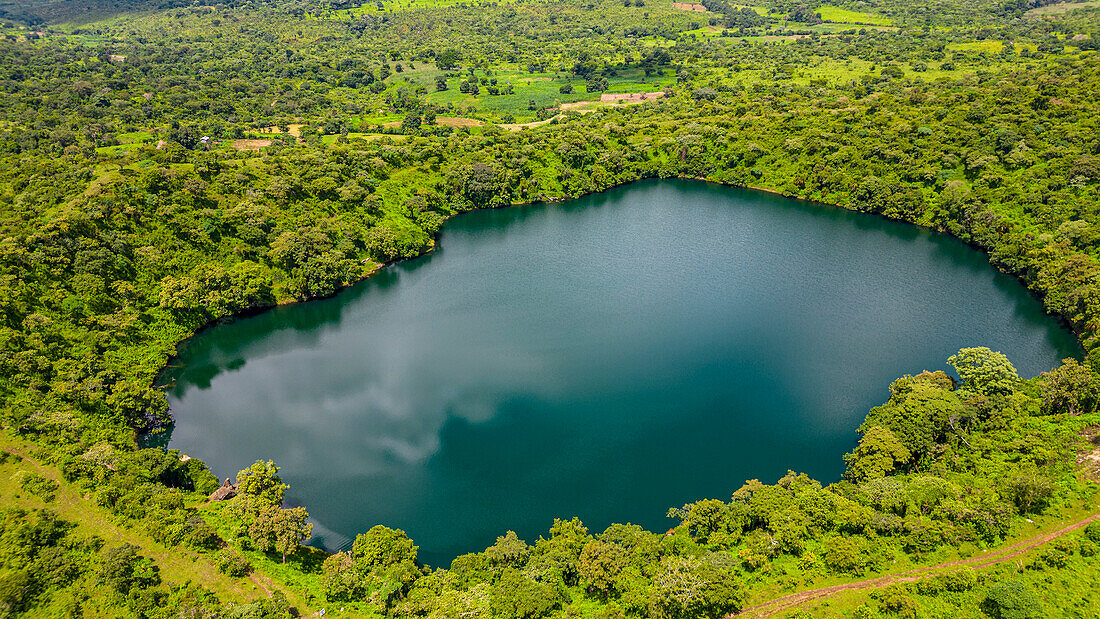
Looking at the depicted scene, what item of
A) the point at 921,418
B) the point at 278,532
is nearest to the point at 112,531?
the point at 278,532

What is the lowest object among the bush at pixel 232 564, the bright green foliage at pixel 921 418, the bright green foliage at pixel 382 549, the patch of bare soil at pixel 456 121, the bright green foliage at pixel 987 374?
the bush at pixel 232 564

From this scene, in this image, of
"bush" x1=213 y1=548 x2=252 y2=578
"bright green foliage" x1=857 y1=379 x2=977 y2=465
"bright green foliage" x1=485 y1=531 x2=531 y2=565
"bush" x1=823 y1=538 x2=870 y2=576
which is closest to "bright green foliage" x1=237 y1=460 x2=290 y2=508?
"bush" x1=213 y1=548 x2=252 y2=578

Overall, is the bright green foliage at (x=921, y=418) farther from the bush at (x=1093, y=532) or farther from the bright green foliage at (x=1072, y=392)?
the bush at (x=1093, y=532)

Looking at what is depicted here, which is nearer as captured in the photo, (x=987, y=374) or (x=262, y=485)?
(x=262, y=485)

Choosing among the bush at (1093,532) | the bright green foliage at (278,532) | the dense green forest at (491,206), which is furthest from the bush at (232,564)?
the bush at (1093,532)

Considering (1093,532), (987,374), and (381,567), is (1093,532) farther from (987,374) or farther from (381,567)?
(381,567)

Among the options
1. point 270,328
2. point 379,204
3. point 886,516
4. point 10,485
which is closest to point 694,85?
point 379,204
